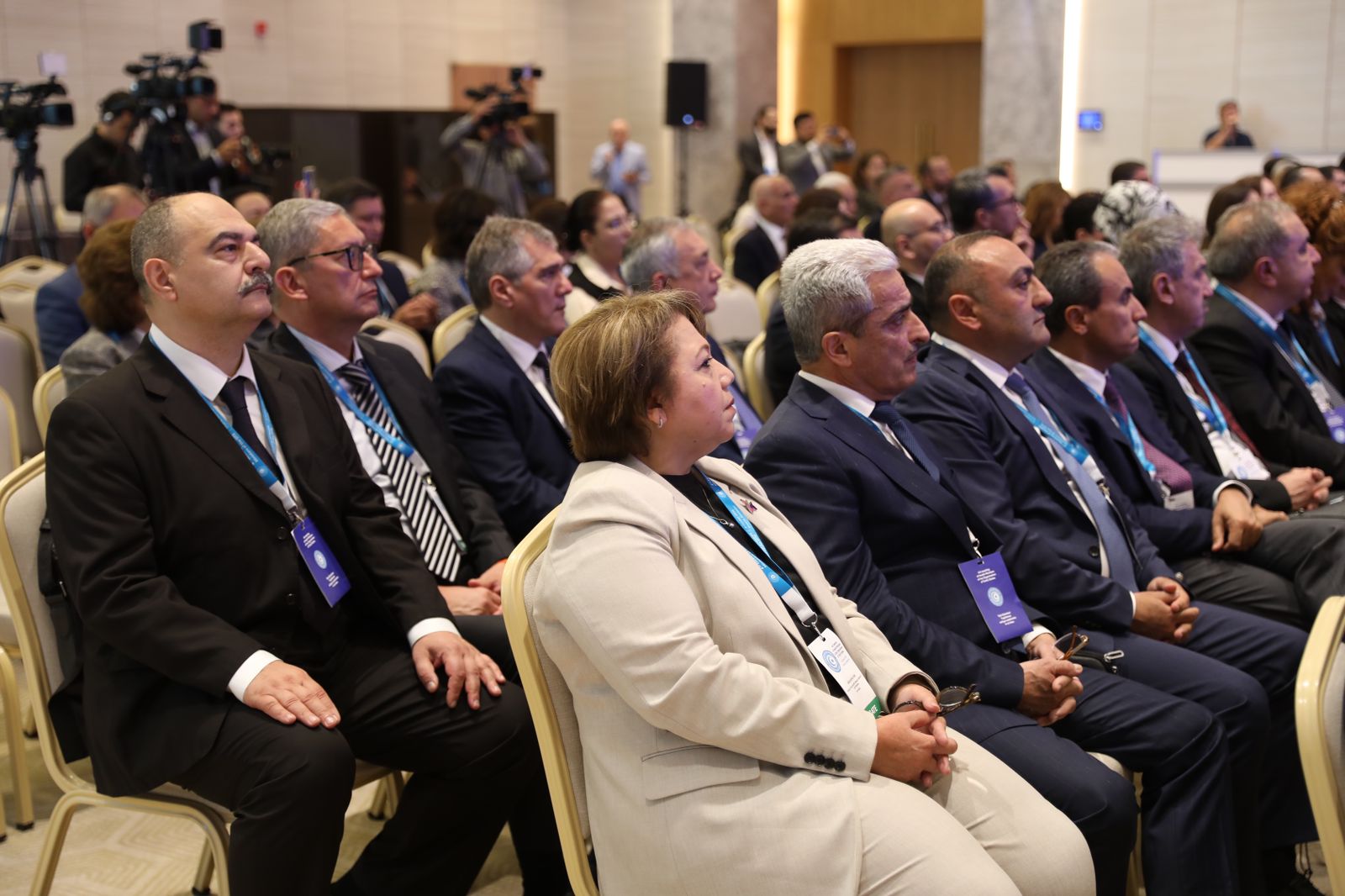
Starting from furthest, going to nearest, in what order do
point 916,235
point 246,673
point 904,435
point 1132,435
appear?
1. point 916,235
2. point 1132,435
3. point 904,435
4. point 246,673

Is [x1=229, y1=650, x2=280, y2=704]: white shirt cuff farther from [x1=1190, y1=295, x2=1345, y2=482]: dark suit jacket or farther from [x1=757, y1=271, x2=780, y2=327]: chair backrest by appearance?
[x1=757, y1=271, x2=780, y2=327]: chair backrest

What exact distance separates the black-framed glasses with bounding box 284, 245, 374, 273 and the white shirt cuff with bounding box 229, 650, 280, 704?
1142 mm

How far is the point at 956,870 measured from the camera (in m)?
1.73

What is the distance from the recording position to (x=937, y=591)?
245 centimetres

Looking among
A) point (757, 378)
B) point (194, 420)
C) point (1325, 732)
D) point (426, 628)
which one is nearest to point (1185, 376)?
point (757, 378)

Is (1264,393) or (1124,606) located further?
(1264,393)

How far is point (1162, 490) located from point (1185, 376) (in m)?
0.62

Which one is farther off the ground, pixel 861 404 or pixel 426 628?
pixel 861 404

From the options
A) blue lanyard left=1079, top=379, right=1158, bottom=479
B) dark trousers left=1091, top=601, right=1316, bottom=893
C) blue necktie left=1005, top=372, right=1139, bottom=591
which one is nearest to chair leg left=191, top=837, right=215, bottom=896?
dark trousers left=1091, top=601, right=1316, bottom=893

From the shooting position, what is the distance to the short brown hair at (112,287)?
11.1 ft

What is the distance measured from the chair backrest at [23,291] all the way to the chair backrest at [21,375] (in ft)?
2.91

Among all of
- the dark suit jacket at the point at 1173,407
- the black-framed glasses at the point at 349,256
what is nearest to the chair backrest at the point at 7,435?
the black-framed glasses at the point at 349,256

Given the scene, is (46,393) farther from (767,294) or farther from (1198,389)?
(1198,389)

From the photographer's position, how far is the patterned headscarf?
5.32 metres
